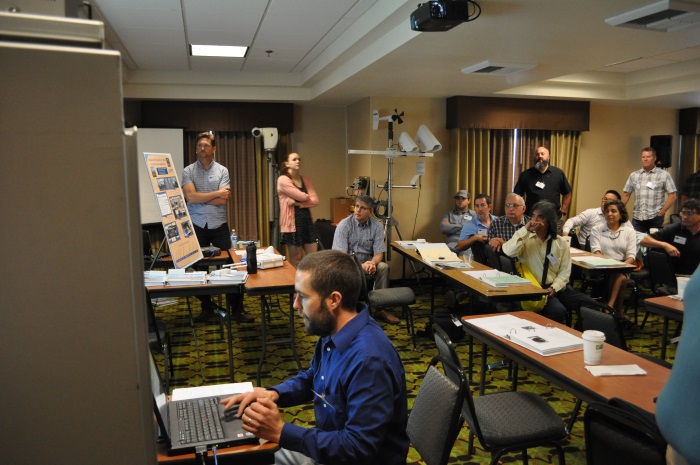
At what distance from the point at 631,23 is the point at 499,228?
7.19ft

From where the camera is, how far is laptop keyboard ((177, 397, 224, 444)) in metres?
1.49

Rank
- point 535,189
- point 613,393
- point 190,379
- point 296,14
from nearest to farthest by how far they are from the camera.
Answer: point 613,393, point 190,379, point 296,14, point 535,189

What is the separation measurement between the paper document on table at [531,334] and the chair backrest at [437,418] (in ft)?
2.06

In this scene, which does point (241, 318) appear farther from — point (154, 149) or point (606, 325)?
point (606, 325)

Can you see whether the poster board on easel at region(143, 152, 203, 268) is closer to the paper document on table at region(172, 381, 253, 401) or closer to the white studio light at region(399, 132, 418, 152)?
the paper document on table at region(172, 381, 253, 401)

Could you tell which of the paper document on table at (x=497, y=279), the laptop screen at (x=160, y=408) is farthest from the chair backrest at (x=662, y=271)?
the laptop screen at (x=160, y=408)

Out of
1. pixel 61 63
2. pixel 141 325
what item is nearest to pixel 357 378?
pixel 141 325

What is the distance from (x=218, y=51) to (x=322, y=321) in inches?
185

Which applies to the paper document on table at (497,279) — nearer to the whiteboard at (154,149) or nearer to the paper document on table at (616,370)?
the paper document on table at (616,370)

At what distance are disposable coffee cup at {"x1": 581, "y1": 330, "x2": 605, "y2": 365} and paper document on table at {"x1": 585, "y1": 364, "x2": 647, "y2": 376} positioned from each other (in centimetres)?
4

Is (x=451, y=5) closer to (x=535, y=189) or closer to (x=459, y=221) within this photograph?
(x=459, y=221)

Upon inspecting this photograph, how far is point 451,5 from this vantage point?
3.09 meters

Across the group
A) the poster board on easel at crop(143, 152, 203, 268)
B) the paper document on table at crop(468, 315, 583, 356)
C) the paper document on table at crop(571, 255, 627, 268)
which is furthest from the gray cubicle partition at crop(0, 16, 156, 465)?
the paper document on table at crop(571, 255, 627, 268)

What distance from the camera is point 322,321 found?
1692 millimetres
